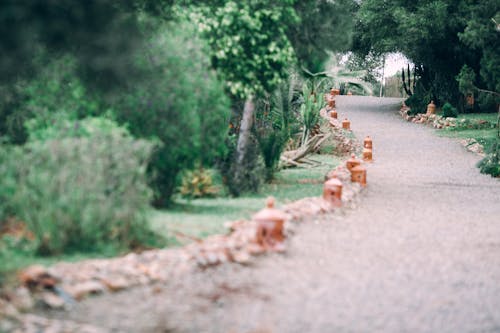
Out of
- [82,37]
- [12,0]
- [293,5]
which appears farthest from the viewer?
[293,5]

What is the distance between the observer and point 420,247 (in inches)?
364

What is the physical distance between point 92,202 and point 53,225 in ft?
1.71

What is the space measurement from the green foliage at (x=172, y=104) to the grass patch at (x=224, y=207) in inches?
23.6

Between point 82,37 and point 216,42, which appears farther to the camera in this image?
point 216,42

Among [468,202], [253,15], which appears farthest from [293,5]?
[468,202]

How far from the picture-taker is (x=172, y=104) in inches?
371

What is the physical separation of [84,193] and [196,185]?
4.38 metres

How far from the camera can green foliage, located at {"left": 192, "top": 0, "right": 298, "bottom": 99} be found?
38.2ft

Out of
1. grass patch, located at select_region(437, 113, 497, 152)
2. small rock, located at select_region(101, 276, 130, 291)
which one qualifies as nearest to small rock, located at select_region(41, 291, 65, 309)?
small rock, located at select_region(101, 276, 130, 291)

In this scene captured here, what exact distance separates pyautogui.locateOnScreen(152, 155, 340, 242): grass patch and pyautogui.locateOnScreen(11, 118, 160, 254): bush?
714 mm

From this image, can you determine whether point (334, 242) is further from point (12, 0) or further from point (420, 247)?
point (12, 0)

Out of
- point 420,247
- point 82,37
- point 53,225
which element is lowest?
point 420,247

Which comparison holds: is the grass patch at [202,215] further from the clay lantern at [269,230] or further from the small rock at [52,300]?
the clay lantern at [269,230]

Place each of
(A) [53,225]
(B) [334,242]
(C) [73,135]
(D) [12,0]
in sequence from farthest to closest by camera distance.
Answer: (B) [334,242]
(C) [73,135]
(A) [53,225]
(D) [12,0]
